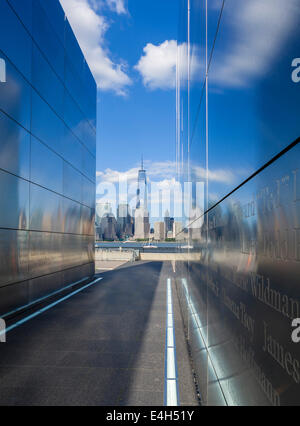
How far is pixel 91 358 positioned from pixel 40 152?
7.19m

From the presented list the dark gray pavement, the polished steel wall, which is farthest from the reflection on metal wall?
the polished steel wall

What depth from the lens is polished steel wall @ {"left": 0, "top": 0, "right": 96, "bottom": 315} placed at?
8.00 metres

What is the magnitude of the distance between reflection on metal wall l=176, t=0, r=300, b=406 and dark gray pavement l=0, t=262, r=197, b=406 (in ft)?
7.02

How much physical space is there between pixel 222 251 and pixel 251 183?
1040 mm

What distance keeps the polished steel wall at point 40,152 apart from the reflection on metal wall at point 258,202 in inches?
273

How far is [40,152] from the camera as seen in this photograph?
1007 cm

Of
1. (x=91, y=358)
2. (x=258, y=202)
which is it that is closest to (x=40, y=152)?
(x=91, y=358)

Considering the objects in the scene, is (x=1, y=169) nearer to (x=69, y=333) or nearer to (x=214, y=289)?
(x=69, y=333)

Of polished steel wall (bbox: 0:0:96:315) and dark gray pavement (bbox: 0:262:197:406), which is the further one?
polished steel wall (bbox: 0:0:96:315)

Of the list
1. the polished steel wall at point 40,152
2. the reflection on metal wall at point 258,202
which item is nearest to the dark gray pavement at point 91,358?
the polished steel wall at point 40,152

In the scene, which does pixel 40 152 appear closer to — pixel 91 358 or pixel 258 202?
pixel 91 358

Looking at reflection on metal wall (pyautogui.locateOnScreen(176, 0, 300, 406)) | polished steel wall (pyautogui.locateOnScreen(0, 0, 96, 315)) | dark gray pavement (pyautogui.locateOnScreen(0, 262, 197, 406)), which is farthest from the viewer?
polished steel wall (pyautogui.locateOnScreen(0, 0, 96, 315))

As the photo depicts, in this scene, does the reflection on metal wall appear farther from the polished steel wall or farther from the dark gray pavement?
the polished steel wall

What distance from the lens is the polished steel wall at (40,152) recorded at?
8.00m
